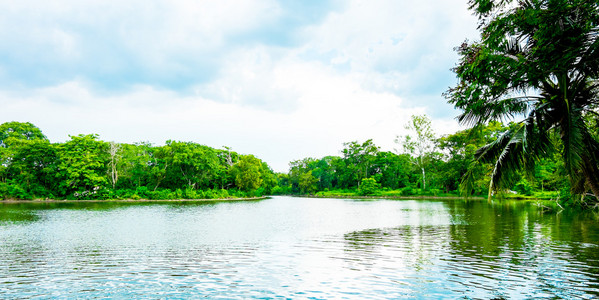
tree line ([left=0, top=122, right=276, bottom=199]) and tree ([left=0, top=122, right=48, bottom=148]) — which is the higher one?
tree ([left=0, top=122, right=48, bottom=148])

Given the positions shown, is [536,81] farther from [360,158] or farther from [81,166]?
[360,158]

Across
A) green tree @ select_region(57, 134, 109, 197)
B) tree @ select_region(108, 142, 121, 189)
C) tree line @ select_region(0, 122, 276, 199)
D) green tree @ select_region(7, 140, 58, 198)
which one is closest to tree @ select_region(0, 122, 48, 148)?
tree line @ select_region(0, 122, 276, 199)

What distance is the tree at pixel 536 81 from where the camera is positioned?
188 inches

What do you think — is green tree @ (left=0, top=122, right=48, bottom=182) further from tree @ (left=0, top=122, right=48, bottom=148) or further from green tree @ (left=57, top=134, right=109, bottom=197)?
green tree @ (left=57, top=134, right=109, bottom=197)

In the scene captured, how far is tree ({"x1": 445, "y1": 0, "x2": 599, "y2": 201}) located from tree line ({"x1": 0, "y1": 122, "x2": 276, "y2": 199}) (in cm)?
4459

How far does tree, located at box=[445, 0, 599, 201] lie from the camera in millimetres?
4785

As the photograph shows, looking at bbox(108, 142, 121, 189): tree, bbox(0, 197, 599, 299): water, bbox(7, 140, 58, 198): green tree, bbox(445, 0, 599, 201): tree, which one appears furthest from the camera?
bbox(108, 142, 121, 189): tree

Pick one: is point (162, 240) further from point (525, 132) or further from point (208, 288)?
point (525, 132)

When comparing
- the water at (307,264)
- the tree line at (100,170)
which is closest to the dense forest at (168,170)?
the tree line at (100,170)

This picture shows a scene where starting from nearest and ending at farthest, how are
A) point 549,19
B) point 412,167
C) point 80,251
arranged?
point 549,19 < point 80,251 < point 412,167

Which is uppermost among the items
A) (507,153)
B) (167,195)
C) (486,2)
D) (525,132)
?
(486,2)

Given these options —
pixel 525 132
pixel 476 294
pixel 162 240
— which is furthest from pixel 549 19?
pixel 162 240

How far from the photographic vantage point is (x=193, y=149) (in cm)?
4906

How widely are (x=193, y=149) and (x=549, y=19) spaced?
48910 millimetres
